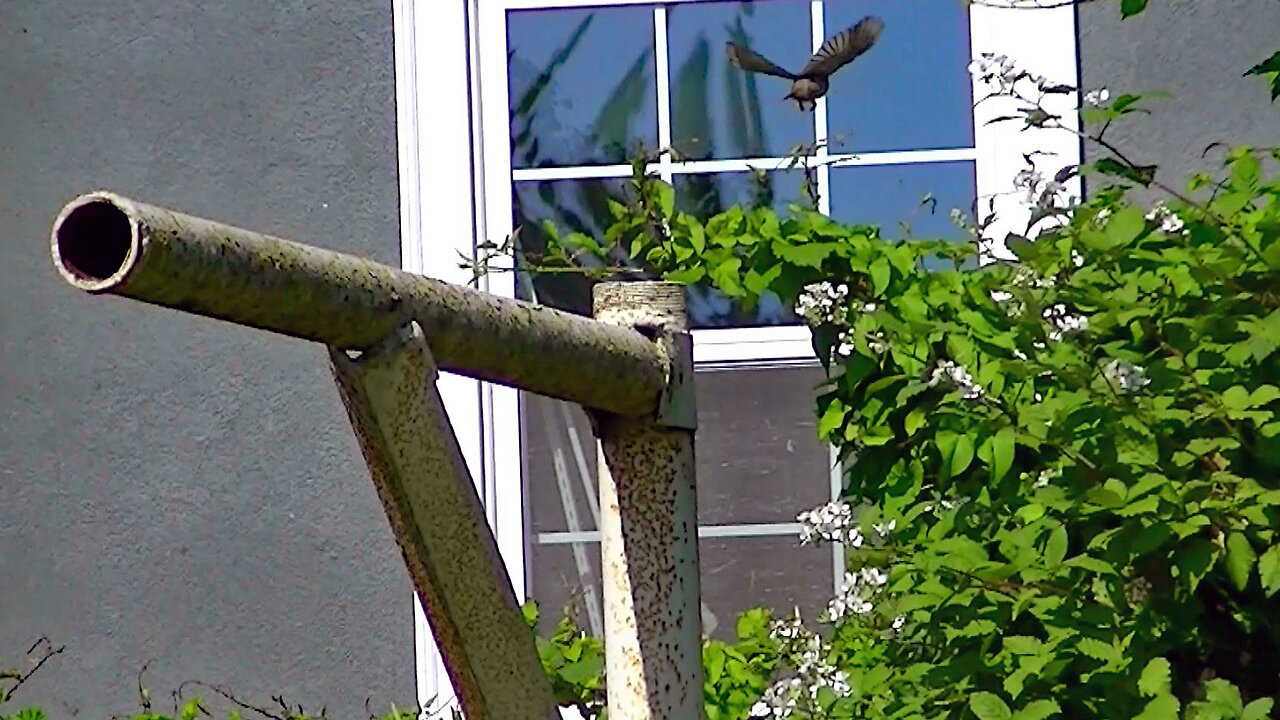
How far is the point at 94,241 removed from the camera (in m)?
1.11

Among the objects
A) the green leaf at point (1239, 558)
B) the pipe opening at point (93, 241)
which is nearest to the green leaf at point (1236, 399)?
the green leaf at point (1239, 558)

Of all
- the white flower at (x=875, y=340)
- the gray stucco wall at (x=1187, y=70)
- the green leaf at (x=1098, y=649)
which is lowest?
the green leaf at (x=1098, y=649)

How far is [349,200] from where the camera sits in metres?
3.74

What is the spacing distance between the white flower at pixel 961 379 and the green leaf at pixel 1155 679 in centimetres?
35

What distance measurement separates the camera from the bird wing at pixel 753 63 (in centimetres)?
362

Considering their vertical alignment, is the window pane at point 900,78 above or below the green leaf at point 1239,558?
above

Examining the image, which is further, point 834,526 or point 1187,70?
point 1187,70

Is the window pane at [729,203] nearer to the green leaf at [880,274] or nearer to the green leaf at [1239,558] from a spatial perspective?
the green leaf at [880,274]

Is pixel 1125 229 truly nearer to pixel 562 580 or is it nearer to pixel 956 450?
pixel 956 450

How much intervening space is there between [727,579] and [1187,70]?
1.25 meters

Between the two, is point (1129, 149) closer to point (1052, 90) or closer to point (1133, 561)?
point (1052, 90)

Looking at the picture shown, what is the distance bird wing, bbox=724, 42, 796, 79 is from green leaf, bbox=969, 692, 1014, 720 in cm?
176

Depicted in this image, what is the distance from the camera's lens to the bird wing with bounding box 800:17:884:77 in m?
3.60

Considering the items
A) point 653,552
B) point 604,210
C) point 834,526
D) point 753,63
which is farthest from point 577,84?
point 653,552
